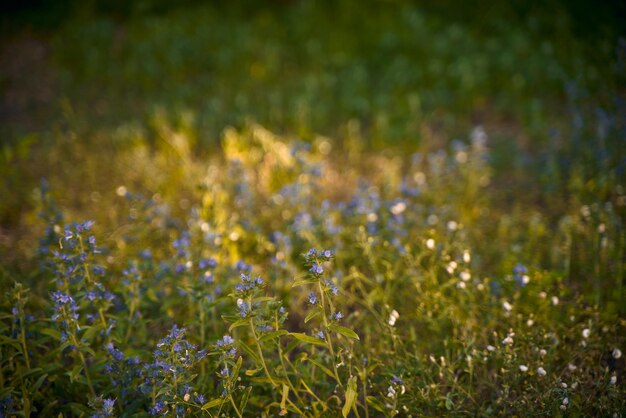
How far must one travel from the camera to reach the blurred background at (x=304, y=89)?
3.63 meters

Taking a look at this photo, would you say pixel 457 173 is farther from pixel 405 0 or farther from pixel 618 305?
pixel 405 0

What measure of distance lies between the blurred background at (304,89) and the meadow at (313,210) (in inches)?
1.2

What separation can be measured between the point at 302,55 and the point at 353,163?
7.70 feet

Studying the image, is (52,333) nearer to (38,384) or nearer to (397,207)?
(38,384)

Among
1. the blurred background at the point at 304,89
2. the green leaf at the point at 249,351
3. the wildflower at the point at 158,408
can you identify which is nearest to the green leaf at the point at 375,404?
the green leaf at the point at 249,351

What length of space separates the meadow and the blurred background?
31mm

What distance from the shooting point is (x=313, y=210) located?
10.5 ft

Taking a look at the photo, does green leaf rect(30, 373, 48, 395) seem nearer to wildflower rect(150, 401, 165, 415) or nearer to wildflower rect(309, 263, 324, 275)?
wildflower rect(150, 401, 165, 415)

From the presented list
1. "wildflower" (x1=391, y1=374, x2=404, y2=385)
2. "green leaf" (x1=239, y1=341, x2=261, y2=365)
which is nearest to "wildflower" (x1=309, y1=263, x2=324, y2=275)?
"green leaf" (x1=239, y1=341, x2=261, y2=365)

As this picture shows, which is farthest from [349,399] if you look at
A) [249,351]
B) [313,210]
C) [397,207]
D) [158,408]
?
[313,210]

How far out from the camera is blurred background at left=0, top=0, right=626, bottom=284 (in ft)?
11.9

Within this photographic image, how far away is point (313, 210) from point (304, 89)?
2416 millimetres

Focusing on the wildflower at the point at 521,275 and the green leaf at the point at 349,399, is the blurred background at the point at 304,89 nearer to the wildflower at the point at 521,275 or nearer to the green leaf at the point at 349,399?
the wildflower at the point at 521,275

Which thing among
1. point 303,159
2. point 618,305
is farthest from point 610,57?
point 303,159
